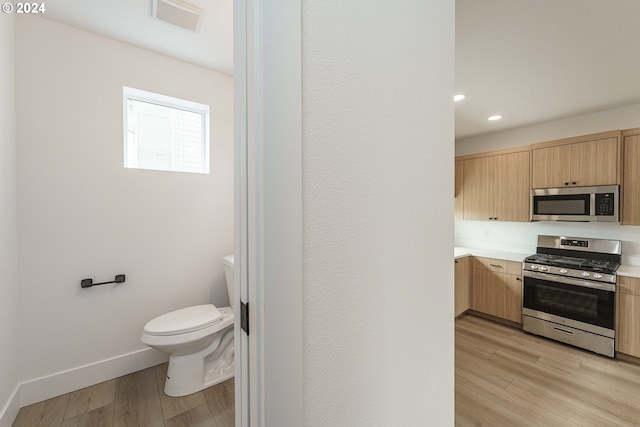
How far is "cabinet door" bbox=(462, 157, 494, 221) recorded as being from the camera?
3383mm

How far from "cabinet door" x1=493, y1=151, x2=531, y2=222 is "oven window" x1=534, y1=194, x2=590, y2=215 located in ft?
0.37

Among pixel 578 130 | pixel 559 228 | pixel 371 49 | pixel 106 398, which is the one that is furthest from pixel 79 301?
pixel 578 130

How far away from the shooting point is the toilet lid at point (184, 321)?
1729 mm

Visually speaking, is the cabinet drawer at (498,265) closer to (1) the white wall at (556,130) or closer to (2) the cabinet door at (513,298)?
(2) the cabinet door at (513,298)

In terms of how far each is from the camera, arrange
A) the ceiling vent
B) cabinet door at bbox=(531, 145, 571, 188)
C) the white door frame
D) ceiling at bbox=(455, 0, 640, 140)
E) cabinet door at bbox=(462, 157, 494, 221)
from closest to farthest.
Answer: the white door frame < ceiling at bbox=(455, 0, 640, 140) < the ceiling vent < cabinet door at bbox=(531, 145, 571, 188) < cabinet door at bbox=(462, 157, 494, 221)

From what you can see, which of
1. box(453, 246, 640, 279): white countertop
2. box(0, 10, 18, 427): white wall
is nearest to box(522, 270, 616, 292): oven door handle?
box(453, 246, 640, 279): white countertop

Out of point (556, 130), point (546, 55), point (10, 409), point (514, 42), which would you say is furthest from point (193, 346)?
point (556, 130)

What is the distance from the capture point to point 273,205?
1.77 ft

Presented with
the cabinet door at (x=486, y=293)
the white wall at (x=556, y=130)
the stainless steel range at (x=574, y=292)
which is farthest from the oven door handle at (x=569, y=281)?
the white wall at (x=556, y=130)

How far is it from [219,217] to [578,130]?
155 inches

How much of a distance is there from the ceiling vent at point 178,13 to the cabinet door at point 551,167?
350 centimetres

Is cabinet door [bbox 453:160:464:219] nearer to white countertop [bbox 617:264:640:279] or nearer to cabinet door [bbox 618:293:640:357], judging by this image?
white countertop [bbox 617:264:640:279]

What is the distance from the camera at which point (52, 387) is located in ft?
Answer: 5.82

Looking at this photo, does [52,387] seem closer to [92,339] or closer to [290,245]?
[92,339]
